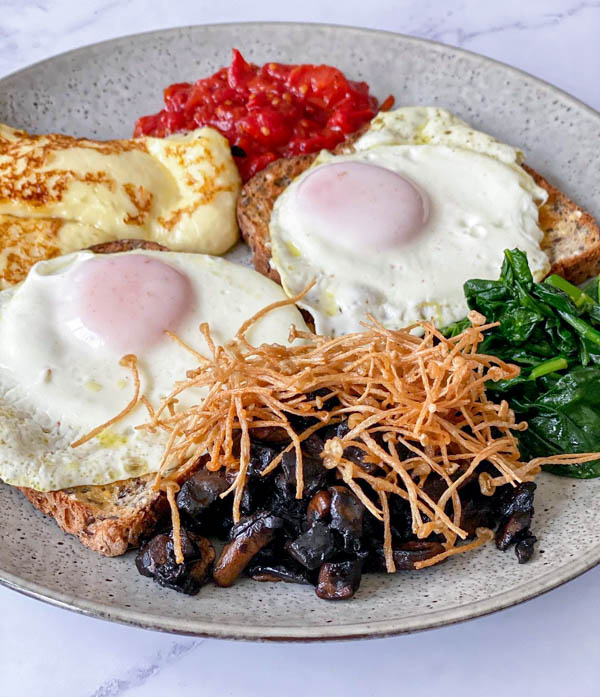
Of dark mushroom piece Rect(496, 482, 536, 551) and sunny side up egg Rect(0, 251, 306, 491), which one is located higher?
sunny side up egg Rect(0, 251, 306, 491)

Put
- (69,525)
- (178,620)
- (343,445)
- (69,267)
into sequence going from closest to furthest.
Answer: (178,620) < (343,445) < (69,525) < (69,267)

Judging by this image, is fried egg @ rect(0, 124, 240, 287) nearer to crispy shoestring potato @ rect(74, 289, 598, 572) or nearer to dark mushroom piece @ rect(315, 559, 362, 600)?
crispy shoestring potato @ rect(74, 289, 598, 572)

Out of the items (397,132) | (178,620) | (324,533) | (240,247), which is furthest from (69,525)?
(397,132)

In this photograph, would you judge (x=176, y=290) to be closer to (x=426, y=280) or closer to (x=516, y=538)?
(x=426, y=280)

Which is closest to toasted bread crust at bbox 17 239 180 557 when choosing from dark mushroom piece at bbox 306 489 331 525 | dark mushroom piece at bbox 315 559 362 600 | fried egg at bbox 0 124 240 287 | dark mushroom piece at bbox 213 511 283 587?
dark mushroom piece at bbox 213 511 283 587

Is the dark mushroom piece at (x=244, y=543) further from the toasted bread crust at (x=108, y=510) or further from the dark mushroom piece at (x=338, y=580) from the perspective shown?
the toasted bread crust at (x=108, y=510)

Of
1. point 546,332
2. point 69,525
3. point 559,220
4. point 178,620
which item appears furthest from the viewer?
point 559,220
